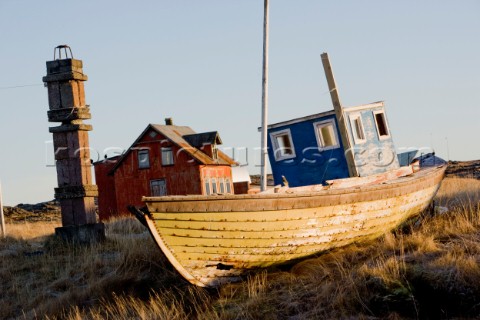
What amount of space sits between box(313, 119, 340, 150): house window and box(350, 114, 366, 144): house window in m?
0.41

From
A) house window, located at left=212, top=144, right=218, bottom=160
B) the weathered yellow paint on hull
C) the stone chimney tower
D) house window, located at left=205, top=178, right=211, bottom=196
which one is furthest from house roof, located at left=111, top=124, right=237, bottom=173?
the weathered yellow paint on hull

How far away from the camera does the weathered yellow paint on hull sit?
8227mm

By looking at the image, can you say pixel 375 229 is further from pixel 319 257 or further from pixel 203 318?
pixel 203 318

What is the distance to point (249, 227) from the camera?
8.62 metres

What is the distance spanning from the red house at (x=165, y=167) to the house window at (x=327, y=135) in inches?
739

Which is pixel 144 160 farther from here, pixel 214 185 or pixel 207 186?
pixel 214 185

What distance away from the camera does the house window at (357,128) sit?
13.3 m

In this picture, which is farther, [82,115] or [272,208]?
[82,115]

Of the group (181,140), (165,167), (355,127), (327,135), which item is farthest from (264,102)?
(181,140)

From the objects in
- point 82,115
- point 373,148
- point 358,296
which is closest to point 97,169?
point 82,115

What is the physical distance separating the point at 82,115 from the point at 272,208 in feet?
23.9

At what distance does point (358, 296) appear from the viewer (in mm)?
7590

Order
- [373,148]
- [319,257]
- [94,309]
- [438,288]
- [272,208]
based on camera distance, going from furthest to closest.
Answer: [373,148], [319,257], [94,309], [272,208], [438,288]

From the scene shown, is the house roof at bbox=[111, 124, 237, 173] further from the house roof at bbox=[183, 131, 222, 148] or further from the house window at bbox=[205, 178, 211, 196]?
the house window at bbox=[205, 178, 211, 196]
